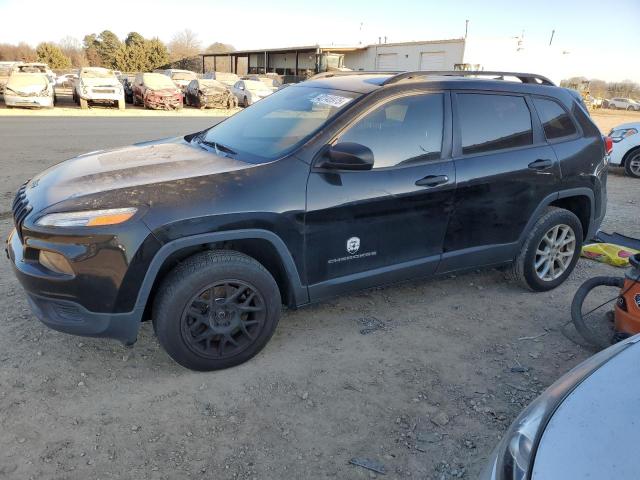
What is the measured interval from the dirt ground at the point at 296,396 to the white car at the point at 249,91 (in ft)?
71.8

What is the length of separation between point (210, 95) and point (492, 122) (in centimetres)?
2145

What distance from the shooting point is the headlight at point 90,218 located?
2.71 m

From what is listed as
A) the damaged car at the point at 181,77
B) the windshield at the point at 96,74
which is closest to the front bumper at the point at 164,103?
the windshield at the point at 96,74

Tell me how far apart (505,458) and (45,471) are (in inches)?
81.0

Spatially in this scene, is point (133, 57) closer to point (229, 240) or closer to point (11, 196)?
point (11, 196)

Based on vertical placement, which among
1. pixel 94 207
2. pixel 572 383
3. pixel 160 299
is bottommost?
pixel 160 299

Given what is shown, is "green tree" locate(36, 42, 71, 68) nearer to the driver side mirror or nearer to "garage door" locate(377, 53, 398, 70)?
"garage door" locate(377, 53, 398, 70)

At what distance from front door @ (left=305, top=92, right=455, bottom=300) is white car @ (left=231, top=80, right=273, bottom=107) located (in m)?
22.0

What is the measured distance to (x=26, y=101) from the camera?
734 inches

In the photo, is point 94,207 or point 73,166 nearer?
point 94,207

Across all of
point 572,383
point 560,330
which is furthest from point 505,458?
point 560,330

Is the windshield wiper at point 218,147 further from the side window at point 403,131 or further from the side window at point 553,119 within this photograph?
the side window at point 553,119

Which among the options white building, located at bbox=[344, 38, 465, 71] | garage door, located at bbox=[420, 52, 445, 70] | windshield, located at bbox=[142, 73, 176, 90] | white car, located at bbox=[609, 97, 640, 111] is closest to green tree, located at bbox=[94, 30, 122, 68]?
white building, located at bbox=[344, 38, 465, 71]

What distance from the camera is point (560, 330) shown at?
3879mm
